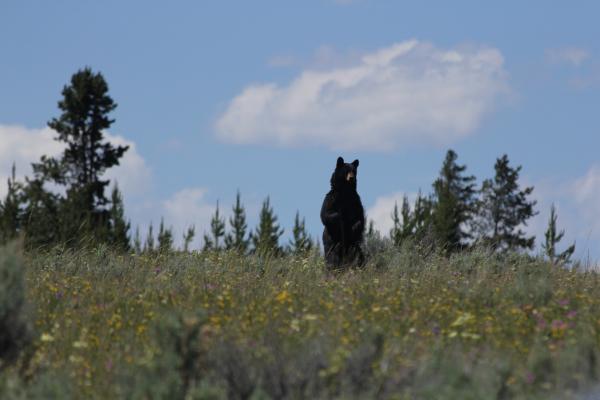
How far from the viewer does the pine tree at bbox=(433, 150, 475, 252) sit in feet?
191

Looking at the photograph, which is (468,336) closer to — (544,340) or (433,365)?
(544,340)

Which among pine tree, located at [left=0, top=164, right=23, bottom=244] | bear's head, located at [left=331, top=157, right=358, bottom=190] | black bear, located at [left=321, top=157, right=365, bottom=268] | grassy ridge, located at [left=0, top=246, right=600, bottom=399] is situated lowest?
grassy ridge, located at [left=0, top=246, right=600, bottom=399]

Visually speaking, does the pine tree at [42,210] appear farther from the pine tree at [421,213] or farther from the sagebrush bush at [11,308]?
the sagebrush bush at [11,308]

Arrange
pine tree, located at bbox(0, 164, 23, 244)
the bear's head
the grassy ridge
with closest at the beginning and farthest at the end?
1. the grassy ridge
2. the bear's head
3. pine tree, located at bbox(0, 164, 23, 244)

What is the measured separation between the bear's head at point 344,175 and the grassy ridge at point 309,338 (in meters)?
2.33

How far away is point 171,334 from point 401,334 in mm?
2749

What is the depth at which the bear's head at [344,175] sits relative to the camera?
13797 mm

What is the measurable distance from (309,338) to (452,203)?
174ft

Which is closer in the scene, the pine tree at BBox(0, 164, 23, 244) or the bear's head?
the bear's head

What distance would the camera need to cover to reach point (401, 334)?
26.6ft

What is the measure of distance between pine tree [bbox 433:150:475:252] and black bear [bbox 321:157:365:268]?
39803mm

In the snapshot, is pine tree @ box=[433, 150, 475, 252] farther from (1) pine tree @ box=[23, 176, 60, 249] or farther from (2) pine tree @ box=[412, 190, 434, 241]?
(1) pine tree @ box=[23, 176, 60, 249]

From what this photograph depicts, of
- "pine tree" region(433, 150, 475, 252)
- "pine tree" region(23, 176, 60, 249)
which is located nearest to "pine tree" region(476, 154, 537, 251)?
"pine tree" region(433, 150, 475, 252)

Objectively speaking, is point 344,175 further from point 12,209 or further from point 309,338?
point 12,209
